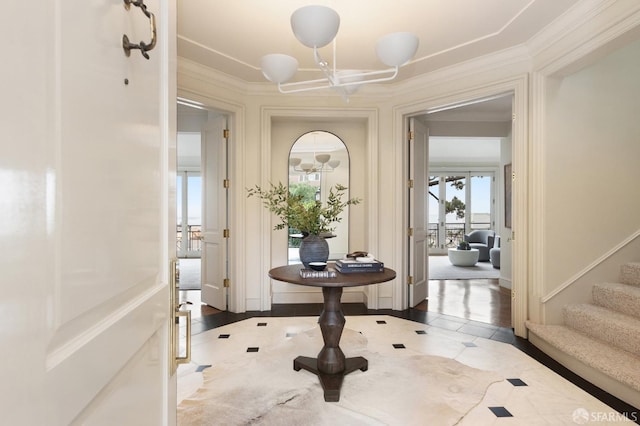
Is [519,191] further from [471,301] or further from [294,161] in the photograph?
[294,161]

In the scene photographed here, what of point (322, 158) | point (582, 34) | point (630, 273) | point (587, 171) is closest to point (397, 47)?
point (582, 34)

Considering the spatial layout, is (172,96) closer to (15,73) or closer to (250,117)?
(15,73)

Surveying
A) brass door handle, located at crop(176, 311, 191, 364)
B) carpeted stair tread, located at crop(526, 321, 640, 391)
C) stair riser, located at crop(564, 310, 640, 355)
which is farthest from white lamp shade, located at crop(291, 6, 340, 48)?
stair riser, located at crop(564, 310, 640, 355)

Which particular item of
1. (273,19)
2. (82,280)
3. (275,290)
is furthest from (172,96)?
(275,290)

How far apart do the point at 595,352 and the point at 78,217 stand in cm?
315

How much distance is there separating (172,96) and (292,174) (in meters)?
3.52

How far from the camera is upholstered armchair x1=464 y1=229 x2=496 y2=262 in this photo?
329 inches

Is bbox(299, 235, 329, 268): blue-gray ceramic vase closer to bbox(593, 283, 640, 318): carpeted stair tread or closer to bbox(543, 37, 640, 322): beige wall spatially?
bbox(543, 37, 640, 322): beige wall

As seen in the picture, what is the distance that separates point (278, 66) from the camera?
7.61 ft

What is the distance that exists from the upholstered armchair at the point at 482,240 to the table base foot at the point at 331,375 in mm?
6834

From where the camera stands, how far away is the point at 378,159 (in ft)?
13.5

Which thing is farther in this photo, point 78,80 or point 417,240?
point 417,240

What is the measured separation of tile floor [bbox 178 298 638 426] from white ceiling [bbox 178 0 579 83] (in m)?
2.63

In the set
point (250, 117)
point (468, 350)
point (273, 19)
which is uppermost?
point (273, 19)
